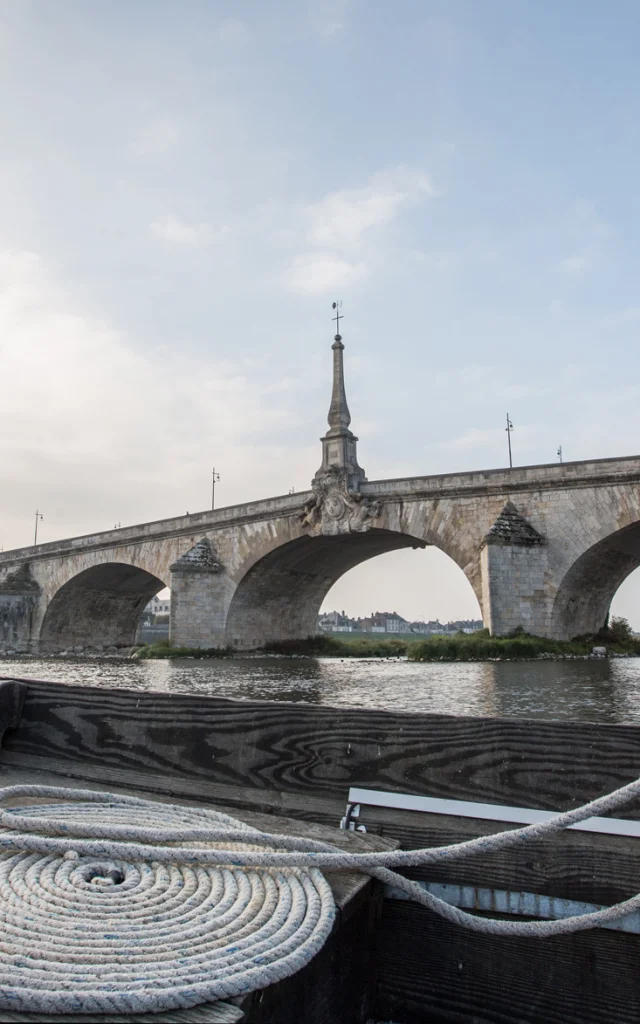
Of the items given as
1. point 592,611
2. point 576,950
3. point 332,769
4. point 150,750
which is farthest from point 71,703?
point 592,611

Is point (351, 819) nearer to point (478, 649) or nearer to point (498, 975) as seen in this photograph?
point (498, 975)

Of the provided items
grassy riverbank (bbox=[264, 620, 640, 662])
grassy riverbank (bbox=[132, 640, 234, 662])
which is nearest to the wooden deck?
grassy riverbank (bbox=[264, 620, 640, 662])

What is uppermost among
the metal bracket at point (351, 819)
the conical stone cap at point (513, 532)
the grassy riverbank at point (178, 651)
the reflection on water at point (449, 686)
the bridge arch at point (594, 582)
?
the conical stone cap at point (513, 532)

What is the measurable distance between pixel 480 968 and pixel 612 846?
0.51 m

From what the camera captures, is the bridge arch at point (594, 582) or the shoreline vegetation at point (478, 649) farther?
the bridge arch at point (594, 582)

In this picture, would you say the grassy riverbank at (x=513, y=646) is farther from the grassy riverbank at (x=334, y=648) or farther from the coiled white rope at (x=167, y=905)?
the coiled white rope at (x=167, y=905)

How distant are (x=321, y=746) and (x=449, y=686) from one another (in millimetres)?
10072

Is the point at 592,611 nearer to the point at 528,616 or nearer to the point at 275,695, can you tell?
the point at 528,616

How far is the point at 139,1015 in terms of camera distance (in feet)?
4.34

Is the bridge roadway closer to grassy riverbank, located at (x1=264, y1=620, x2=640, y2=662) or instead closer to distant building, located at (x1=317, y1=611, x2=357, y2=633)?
grassy riverbank, located at (x1=264, y1=620, x2=640, y2=662)

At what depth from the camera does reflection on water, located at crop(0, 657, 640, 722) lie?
9.11 meters

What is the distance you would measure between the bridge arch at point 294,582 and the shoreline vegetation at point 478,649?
98 centimetres

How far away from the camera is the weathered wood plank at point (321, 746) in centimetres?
225

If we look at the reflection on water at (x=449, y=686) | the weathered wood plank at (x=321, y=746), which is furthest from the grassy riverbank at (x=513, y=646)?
the weathered wood plank at (x=321, y=746)
